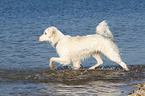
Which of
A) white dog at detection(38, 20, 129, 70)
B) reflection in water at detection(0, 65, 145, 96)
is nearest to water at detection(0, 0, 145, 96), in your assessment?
reflection in water at detection(0, 65, 145, 96)

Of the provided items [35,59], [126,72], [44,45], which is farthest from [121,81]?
[44,45]

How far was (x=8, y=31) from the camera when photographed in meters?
17.9

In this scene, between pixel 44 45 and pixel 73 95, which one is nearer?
pixel 73 95

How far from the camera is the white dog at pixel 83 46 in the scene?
901cm

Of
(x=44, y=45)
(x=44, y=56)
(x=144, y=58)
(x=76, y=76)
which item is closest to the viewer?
(x=76, y=76)

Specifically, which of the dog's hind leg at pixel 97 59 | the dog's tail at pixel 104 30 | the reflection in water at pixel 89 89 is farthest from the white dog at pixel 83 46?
the reflection in water at pixel 89 89

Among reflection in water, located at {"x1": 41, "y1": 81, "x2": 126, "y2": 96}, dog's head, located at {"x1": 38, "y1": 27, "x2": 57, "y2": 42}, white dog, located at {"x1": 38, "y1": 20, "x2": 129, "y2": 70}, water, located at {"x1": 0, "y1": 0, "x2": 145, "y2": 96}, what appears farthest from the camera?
dog's head, located at {"x1": 38, "y1": 27, "x2": 57, "y2": 42}

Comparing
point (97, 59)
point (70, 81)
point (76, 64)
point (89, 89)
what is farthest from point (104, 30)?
point (89, 89)

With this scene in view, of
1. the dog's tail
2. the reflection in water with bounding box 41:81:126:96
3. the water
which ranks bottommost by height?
the reflection in water with bounding box 41:81:126:96

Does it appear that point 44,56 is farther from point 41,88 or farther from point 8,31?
point 8,31

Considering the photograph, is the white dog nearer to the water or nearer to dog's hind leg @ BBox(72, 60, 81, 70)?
dog's hind leg @ BBox(72, 60, 81, 70)

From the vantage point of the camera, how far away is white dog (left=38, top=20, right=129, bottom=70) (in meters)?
9.01

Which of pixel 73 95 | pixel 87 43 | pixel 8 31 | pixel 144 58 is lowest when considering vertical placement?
pixel 73 95

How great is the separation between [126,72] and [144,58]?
212 cm
